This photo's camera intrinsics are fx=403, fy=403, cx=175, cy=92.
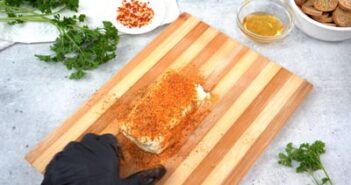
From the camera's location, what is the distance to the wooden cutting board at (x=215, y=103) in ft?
3.92

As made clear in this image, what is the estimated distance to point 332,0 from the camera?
55.3 inches

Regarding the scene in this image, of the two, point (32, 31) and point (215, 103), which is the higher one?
point (32, 31)

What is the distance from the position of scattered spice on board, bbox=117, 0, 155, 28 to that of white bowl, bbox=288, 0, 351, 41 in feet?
1.73

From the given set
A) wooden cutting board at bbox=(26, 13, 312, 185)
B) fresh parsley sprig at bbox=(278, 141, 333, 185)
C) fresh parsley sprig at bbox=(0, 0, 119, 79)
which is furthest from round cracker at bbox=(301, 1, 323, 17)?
fresh parsley sprig at bbox=(0, 0, 119, 79)

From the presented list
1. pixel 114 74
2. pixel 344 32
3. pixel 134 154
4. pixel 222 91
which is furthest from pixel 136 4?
pixel 344 32

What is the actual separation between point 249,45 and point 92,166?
2.53 feet

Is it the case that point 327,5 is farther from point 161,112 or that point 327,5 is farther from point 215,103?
point 161,112

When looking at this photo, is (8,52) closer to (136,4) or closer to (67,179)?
(136,4)

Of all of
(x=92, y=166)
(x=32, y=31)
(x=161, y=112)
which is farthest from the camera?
(x=32, y=31)

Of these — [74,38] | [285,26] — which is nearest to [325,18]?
[285,26]

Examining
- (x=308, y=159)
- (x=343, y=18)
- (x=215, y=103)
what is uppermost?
(x=343, y=18)

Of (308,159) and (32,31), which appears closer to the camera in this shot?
(308,159)

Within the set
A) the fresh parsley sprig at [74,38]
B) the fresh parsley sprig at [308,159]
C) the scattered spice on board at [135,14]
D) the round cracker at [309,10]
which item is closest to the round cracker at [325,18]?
the round cracker at [309,10]

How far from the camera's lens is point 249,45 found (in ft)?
4.98
